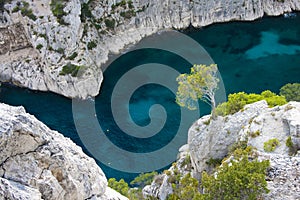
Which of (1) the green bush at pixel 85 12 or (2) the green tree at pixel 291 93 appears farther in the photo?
(1) the green bush at pixel 85 12

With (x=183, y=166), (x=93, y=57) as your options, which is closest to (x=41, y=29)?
(x=93, y=57)

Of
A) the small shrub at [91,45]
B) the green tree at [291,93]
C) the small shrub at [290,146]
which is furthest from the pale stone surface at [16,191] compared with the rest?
the small shrub at [91,45]

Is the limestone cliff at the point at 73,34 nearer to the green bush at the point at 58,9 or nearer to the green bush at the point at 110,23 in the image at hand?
the green bush at the point at 110,23

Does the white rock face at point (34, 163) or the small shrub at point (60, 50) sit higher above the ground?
the small shrub at point (60, 50)

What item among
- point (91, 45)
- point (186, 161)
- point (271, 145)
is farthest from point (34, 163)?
point (91, 45)

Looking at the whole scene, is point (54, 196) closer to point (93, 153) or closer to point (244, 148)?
point (244, 148)

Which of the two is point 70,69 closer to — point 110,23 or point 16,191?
point 110,23
